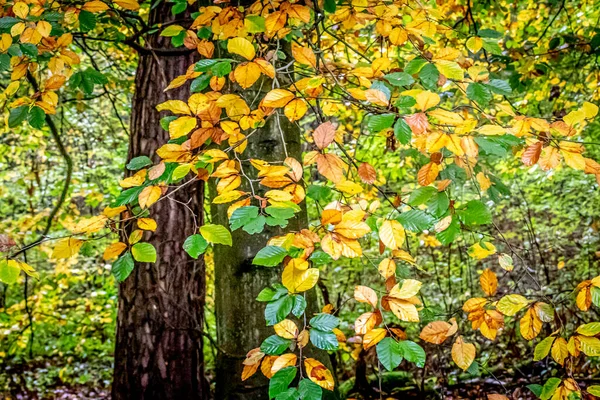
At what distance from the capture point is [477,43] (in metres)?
1.53

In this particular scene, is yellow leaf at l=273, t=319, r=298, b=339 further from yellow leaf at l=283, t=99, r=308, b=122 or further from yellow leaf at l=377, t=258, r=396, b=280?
yellow leaf at l=283, t=99, r=308, b=122

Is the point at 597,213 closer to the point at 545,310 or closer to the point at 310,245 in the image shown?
the point at 545,310

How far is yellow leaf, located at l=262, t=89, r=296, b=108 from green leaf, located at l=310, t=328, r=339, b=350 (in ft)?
1.73

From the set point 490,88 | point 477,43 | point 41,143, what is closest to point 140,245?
point 490,88

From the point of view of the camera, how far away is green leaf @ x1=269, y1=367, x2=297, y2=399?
0.99 meters

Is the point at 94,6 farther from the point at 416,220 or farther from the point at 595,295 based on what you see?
the point at 595,295

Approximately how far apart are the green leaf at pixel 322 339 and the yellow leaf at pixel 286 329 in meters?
0.05

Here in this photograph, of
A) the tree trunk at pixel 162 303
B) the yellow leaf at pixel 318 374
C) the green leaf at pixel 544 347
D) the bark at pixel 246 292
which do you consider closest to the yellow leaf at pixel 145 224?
the yellow leaf at pixel 318 374

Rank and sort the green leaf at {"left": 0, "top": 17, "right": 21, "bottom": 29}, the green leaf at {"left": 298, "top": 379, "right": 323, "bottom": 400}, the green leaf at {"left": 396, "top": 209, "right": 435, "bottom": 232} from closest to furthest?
the green leaf at {"left": 298, "top": 379, "right": 323, "bottom": 400} < the green leaf at {"left": 396, "top": 209, "right": 435, "bottom": 232} < the green leaf at {"left": 0, "top": 17, "right": 21, "bottom": 29}

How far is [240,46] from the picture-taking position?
1.06 metres

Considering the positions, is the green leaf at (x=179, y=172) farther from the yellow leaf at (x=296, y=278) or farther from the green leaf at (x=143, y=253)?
the yellow leaf at (x=296, y=278)

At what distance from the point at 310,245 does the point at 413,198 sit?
338mm

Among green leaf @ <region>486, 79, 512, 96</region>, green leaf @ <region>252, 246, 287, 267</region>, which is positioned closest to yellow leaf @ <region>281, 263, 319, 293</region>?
green leaf @ <region>252, 246, 287, 267</region>

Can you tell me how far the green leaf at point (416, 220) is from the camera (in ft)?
3.46
